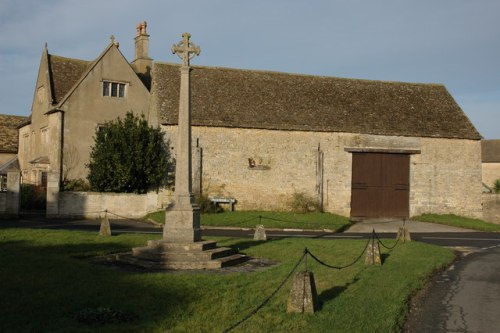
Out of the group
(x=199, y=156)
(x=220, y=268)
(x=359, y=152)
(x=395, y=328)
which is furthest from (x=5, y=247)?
(x=359, y=152)

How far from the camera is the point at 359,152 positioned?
104ft

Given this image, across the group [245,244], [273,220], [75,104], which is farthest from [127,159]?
[245,244]

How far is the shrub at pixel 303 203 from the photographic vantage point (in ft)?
97.8

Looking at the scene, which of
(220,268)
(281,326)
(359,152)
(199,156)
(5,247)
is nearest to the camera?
(281,326)

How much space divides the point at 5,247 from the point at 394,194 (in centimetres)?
2383

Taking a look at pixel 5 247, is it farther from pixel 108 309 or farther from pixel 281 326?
pixel 281 326

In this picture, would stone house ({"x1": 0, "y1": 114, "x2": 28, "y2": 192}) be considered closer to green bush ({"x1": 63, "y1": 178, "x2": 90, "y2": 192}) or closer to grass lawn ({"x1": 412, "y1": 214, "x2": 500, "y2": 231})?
green bush ({"x1": 63, "y1": 178, "x2": 90, "y2": 192})

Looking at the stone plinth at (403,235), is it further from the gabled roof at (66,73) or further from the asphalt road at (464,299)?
the gabled roof at (66,73)

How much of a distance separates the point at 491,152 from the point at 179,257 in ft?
191

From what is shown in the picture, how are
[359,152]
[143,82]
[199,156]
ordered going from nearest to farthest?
[199,156], [359,152], [143,82]

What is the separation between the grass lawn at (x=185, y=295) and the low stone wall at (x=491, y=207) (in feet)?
70.1

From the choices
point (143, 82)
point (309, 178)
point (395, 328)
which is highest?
point (143, 82)

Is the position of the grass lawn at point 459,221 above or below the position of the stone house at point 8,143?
below

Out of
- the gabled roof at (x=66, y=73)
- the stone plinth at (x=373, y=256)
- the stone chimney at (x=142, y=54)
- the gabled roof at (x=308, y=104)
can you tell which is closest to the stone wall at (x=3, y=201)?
the gabled roof at (x=66, y=73)
